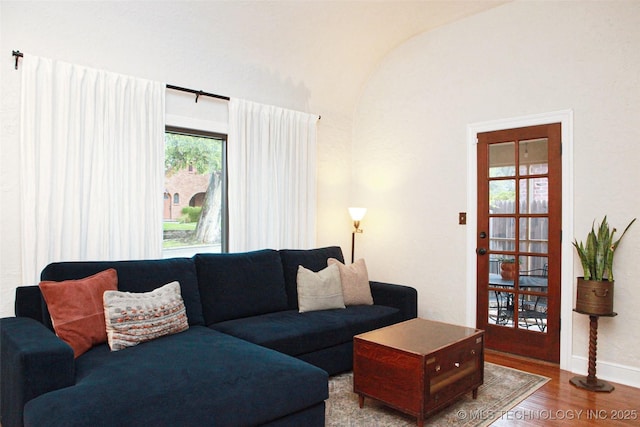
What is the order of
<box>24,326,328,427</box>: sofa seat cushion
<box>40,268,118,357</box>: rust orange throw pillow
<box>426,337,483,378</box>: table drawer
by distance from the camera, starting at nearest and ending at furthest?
1. <box>24,326,328,427</box>: sofa seat cushion
2. <box>40,268,118,357</box>: rust orange throw pillow
3. <box>426,337,483,378</box>: table drawer

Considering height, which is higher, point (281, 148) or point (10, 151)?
point (281, 148)

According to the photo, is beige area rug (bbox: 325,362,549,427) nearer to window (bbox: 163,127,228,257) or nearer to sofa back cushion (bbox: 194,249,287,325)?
sofa back cushion (bbox: 194,249,287,325)

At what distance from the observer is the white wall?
3.38 metres

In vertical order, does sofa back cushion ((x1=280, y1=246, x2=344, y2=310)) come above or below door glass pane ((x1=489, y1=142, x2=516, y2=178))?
below

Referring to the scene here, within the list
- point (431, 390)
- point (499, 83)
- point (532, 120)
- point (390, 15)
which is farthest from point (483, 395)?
point (390, 15)

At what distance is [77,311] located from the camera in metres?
2.48

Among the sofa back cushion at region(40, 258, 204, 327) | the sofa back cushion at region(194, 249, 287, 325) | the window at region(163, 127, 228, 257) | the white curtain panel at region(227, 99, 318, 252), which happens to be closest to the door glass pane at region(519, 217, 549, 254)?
the white curtain panel at region(227, 99, 318, 252)

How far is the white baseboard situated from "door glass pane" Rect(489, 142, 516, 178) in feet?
5.44

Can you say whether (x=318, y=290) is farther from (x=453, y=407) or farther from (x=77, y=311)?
(x=77, y=311)

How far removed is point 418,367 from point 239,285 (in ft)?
5.16

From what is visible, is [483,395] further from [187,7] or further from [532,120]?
[187,7]

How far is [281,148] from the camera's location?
4.41 metres

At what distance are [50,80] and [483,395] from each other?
3.64 m

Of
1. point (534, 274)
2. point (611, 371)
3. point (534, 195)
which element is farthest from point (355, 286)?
point (611, 371)
